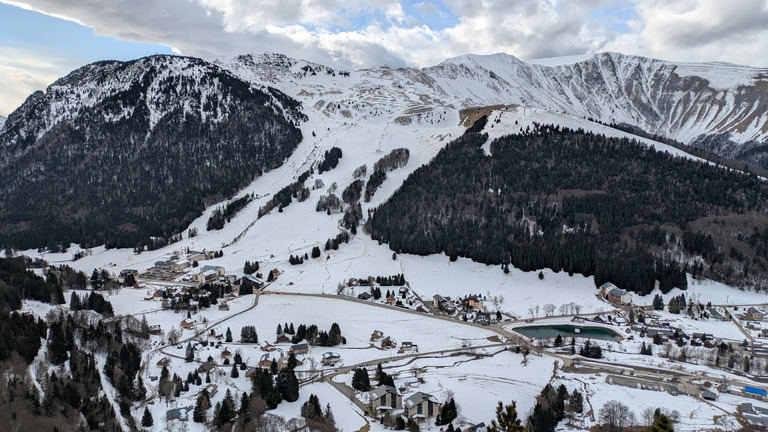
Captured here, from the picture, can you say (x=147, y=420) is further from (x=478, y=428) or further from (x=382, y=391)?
(x=478, y=428)

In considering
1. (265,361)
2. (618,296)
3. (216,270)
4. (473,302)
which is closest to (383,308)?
(473,302)

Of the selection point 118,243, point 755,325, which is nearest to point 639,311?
point 755,325

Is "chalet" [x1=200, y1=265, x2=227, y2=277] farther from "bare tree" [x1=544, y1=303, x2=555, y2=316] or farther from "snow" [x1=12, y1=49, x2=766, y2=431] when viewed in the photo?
"bare tree" [x1=544, y1=303, x2=555, y2=316]

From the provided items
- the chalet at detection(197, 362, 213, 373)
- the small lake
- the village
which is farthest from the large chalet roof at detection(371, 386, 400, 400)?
the small lake

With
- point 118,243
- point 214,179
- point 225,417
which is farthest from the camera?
point 214,179

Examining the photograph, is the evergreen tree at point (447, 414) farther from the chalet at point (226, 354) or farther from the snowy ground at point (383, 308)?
the chalet at point (226, 354)

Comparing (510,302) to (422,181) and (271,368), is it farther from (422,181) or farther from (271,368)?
(422,181)
